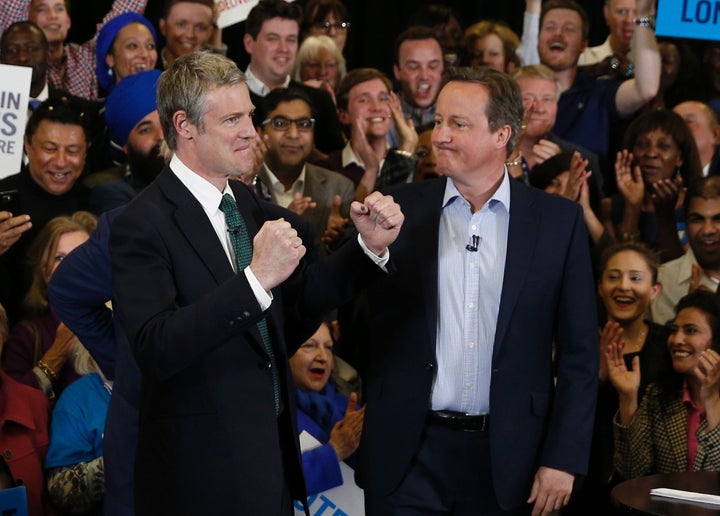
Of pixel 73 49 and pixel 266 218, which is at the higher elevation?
pixel 73 49

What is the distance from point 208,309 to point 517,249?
110 cm

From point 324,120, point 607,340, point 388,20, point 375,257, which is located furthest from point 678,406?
point 388,20

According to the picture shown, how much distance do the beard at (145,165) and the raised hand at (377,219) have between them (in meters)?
2.31

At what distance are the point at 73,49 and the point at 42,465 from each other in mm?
3043

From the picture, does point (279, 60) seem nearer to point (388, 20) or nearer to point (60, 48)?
point (60, 48)

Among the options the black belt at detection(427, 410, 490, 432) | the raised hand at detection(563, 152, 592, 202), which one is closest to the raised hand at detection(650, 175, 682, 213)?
the raised hand at detection(563, 152, 592, 202)

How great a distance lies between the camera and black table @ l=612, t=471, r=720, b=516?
315 centimetres

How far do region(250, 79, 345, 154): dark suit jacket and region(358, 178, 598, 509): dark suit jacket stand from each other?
9.71ft

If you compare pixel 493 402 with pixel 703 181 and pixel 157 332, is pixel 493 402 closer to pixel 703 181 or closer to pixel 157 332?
pixel 157 332

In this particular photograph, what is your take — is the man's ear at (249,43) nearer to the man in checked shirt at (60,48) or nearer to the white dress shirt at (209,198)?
the man in checked shirt at (60,48)

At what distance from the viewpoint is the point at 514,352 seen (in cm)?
325

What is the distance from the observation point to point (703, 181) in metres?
5.40

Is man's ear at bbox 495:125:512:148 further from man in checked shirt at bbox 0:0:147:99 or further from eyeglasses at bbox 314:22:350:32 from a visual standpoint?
eyeglasses at bbox 314:22:350:32

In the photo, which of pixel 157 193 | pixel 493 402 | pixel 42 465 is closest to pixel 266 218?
pixel 157 193
